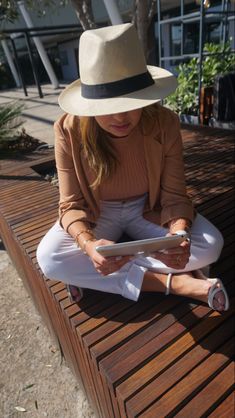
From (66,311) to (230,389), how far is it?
2.80 feet

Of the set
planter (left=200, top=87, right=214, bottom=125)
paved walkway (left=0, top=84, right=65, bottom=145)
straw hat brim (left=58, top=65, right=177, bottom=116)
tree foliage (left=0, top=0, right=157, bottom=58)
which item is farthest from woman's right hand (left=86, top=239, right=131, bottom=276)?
paved walkway (left=0, top=84, right=65, bottom=145)

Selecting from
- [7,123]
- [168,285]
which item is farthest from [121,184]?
[7,123]

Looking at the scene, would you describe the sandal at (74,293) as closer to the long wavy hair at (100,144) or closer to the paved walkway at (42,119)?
the long wavy hair at (100,144)

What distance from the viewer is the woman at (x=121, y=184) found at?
62.2 inches

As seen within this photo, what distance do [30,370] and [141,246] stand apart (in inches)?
54.2

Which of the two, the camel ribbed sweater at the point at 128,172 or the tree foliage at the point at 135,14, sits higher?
the tree foliage at the point at 135,14

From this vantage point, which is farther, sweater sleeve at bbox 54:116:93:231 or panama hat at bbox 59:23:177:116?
sweater sleeve at bbox 54:116:93:231

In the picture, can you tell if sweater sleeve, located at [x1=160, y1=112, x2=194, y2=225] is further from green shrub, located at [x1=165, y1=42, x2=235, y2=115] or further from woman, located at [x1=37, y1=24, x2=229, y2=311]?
green shrub, located at [x1=165, y1=42, x2=235, y2=115]

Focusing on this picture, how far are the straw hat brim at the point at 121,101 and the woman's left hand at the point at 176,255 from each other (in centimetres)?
65

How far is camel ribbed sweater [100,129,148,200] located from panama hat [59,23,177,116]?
0.34 metres

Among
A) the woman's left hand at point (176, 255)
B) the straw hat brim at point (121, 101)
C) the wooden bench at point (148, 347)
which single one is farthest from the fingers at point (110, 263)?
the straw hat brim at point (121, 101)

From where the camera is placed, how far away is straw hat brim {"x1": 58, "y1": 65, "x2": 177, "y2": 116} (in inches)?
59.9

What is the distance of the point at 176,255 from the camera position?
5.15ft

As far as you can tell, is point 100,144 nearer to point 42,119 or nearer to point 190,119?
point 190,119
